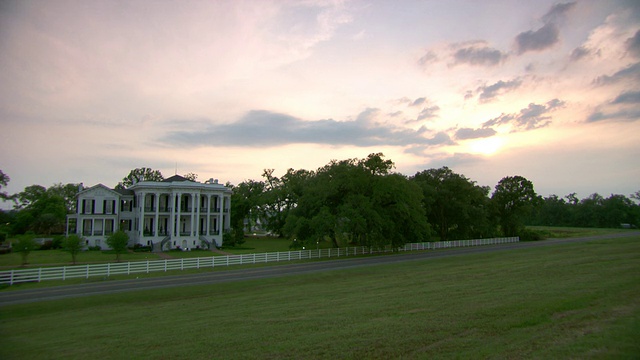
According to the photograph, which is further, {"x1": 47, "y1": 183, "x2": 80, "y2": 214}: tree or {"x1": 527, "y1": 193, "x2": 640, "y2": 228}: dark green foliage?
{"x1": 527, "y1": 193, "x2": 640, "y2": 228}: dark green foliage

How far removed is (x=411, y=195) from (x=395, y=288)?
30.5 m

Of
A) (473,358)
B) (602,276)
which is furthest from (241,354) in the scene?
(602,276)

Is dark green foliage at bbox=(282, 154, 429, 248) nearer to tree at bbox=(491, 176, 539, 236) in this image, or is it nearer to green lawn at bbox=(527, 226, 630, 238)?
tree at bbox=(491, 176, 539, 236)

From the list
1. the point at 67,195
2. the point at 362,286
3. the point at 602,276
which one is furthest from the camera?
the point at 67,195

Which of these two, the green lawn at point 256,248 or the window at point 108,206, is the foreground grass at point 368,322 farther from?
the window at point 108,206

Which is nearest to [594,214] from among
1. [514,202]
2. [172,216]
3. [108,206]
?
[514,202]

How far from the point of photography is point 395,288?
18125mm

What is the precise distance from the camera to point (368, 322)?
1102 cm

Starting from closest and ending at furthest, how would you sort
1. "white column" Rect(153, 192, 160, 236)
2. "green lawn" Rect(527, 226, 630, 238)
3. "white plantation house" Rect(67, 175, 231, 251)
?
"white plantation house" Rect(67, 175, 231, 251)
"white column" Rect(153, 192, 160, 236)
"green lawn" Rect(527, 226, 630, 238)

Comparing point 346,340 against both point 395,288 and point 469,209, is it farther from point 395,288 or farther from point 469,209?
point 469,209

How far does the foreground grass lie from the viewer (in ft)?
27.5

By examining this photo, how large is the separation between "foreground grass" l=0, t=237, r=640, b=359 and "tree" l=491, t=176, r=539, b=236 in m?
68.6

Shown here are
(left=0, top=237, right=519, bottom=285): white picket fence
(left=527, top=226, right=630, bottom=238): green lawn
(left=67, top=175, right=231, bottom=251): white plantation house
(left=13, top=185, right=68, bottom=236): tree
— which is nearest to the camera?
(left=0, top=237, right=519, bottom=285): white picket fence

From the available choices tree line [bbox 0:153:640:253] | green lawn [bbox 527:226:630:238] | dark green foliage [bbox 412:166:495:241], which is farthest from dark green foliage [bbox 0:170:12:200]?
green lawn [bbox 527:226:630:238]
